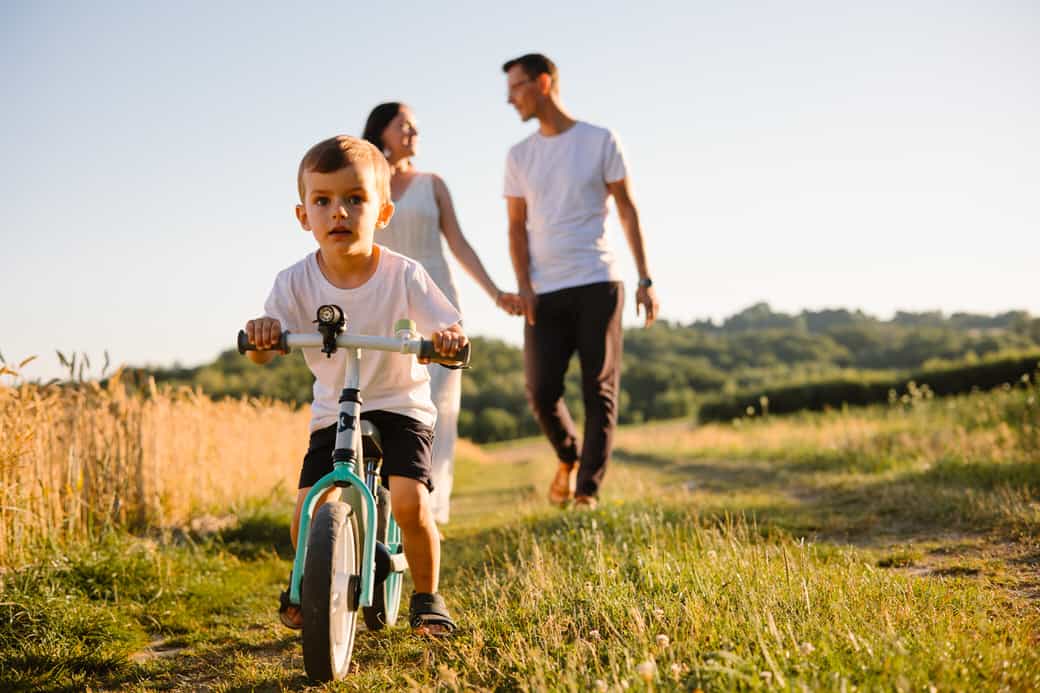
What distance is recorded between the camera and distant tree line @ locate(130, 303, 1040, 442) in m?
45.7

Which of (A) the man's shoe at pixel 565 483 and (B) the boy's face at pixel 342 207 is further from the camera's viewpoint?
(A) the man's shoe at pixel 565 483

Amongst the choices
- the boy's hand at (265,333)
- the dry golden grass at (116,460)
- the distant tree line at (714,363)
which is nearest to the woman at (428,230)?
the dry golden grass at (116,460)

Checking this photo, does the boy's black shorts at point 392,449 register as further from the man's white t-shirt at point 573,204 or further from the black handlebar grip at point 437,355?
the man's white t-shirt at point 573,204

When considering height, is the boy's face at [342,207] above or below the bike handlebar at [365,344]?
above

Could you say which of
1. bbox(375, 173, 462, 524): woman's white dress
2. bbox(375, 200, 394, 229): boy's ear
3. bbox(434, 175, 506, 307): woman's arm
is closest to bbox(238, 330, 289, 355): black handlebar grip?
bbox(375, 200, 394, 229): boy's ear

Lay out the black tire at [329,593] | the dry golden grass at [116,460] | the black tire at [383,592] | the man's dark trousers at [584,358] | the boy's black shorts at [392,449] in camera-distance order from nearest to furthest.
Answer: the black tire at [329,593] < the boy's black shorts at [392,449] < the black tire at [383,592] < the dry golden grass at [116,460] < the man's dark trousers at [584,358]

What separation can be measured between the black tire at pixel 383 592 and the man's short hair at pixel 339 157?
123 centimetres

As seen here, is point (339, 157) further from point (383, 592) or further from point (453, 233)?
point (453, 233)

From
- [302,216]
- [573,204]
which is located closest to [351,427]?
[302,216]

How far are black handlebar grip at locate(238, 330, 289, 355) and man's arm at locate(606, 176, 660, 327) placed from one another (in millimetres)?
3506

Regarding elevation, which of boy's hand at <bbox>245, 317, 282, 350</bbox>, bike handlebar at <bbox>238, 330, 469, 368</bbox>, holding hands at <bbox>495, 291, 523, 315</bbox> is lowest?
bike handlebar at <bbox>238, 330, 469, 368</bbox>

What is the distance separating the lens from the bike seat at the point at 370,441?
314cm

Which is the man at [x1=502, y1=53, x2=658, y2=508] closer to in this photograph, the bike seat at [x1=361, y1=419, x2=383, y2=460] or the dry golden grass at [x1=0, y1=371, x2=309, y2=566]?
the bike seat at [x1=361, y1=419, x2=383, y2=460]

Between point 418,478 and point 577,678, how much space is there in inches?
42.9
